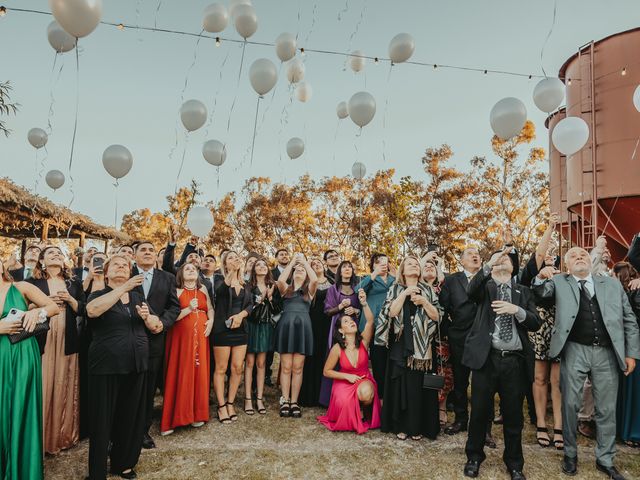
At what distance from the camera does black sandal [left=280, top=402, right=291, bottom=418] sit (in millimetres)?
5270

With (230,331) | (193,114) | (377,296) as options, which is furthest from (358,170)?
(230,331)

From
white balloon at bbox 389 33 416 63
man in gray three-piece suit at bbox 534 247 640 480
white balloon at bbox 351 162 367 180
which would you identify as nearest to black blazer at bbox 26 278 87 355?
man in gray three-piece suit at bbox 534 247 640 480

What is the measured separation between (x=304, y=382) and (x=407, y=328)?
199 centimetres

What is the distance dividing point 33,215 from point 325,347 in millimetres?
8956

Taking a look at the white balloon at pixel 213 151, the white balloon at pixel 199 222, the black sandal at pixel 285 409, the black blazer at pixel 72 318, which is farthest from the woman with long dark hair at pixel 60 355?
the white balloon at pixel 213 151

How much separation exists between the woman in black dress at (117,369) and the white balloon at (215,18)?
13.9ft

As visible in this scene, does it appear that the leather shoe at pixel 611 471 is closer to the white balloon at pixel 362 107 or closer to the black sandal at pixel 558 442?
the black sandal at pixel 558 442

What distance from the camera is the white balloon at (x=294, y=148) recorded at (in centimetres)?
897

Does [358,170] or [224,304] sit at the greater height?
[358,170]

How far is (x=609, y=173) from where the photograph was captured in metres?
10.3

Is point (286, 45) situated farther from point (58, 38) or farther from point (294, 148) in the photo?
point (58, 38)

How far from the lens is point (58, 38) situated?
6.10m

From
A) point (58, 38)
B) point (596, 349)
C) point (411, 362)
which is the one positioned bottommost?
point (411, 362)

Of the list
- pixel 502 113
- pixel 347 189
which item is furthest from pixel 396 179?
pixel 502 113
